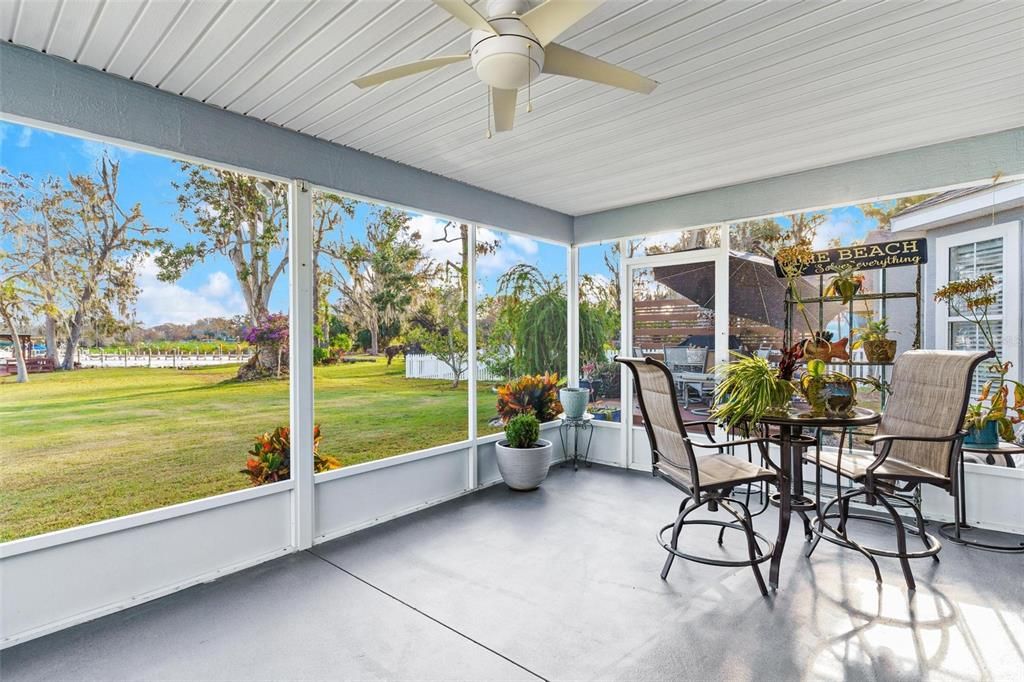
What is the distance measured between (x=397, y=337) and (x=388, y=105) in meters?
2.29

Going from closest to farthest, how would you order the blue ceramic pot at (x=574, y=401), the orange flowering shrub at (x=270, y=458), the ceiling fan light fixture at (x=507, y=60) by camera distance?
the ceiling fan light fixture at (x=507, y=60)
the orange flowering shrub at (x=270, y=458)
the blue ceramic pot at (x=574, y=401)

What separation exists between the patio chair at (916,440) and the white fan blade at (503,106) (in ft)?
8.15

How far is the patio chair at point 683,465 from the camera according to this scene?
265cm

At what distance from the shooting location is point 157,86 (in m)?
2.63

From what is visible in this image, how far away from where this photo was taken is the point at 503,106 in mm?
2240

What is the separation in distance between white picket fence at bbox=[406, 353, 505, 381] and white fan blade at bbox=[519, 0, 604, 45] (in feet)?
11.0

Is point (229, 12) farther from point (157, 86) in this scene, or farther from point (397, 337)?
point (397, 337)

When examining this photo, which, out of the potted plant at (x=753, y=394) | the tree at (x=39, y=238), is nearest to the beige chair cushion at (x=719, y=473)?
the potted plant at (x=753, y=394)

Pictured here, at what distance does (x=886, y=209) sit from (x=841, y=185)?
40cm

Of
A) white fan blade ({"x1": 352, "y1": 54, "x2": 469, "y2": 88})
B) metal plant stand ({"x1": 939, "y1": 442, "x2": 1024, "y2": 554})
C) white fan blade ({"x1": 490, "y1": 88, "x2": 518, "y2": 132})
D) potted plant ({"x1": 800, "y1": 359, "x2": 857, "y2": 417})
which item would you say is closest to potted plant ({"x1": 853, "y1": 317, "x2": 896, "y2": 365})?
metal plant stand ({"x1": 939, "y1": 442, "x2": 1024, "y2": 554})

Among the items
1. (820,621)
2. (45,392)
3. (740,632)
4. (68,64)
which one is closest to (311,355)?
(45,392)

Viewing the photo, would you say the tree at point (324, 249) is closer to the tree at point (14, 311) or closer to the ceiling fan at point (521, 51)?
the tree at point (14, 311)

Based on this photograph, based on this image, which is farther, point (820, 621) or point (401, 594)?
point (401, 594)

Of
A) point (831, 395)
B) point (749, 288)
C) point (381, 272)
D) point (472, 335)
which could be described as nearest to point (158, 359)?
point (381, 272)
